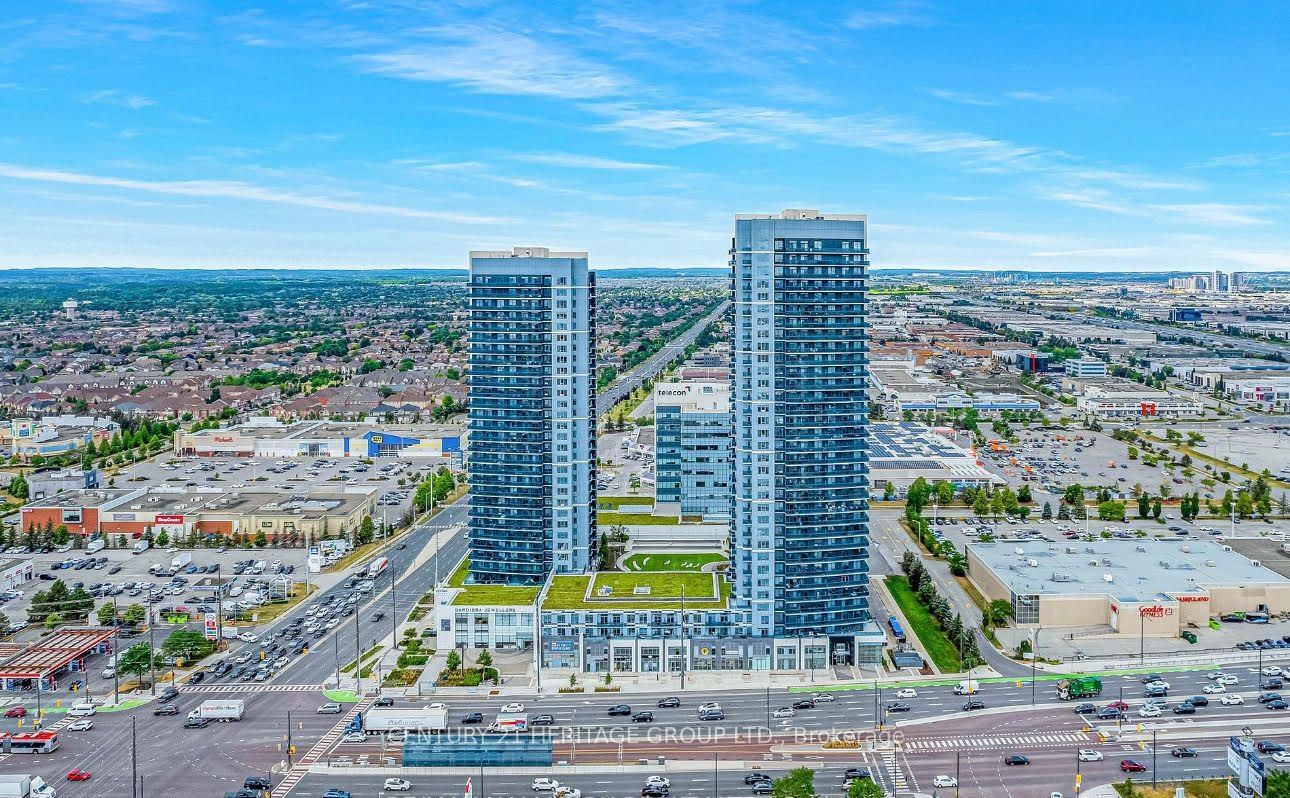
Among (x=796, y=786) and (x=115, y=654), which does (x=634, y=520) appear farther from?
(x=796, y=786)

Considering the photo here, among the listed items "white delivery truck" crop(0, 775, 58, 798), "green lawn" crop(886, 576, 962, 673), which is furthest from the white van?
"green lawn" crop(886, 576, 962, 673)

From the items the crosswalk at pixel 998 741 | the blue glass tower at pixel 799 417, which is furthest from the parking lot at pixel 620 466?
the crosswalk at pixel 998 741

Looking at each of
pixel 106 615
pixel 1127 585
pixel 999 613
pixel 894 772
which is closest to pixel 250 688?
pixel 106 615

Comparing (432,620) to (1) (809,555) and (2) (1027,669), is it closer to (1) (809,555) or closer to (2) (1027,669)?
(1) (809,555)

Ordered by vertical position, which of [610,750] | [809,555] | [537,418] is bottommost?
[610,750]

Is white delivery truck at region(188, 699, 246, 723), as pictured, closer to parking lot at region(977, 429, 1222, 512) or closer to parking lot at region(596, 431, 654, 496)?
parking lot at region(596, 431, 654, 496)

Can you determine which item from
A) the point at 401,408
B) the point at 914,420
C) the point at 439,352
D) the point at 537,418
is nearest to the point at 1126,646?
the point at 537,418
